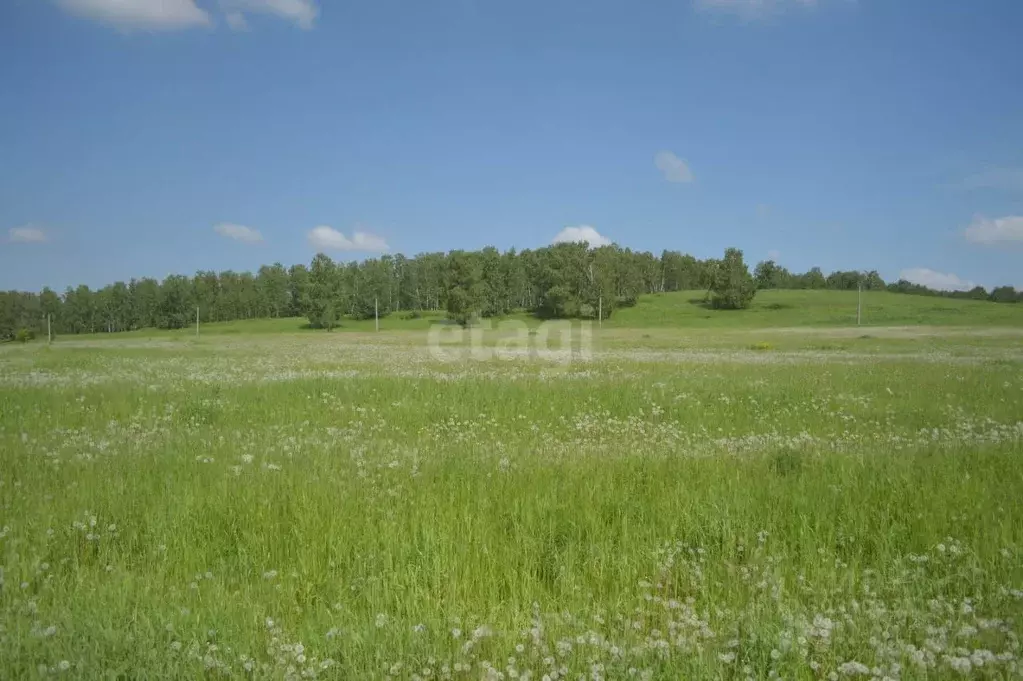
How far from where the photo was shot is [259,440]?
940 centimetres

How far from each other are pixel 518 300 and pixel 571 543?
504 feet

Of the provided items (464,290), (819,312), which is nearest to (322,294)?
(464,290)

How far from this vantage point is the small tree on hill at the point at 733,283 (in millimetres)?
121875

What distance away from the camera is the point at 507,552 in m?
4.91

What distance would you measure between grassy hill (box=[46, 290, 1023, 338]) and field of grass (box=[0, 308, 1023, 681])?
292 ft

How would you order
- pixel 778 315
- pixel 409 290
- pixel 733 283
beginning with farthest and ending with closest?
pixel 409 290, pixel 733 283, pixel 778 315

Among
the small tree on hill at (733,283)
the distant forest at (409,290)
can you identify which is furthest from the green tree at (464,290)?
the small tree on hill at (733,283)

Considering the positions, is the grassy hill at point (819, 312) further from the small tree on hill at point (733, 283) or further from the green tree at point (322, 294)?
the green tree at point (322, 294)

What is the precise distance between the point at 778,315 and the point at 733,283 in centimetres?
1574

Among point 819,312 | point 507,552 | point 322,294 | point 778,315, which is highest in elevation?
point 322,294

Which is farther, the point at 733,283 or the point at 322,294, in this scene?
the point at 733,283

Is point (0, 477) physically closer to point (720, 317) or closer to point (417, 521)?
point (417, 521)

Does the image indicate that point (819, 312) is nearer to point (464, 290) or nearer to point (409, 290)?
point (464, 290)

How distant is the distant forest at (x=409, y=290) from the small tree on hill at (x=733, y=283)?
370mm
